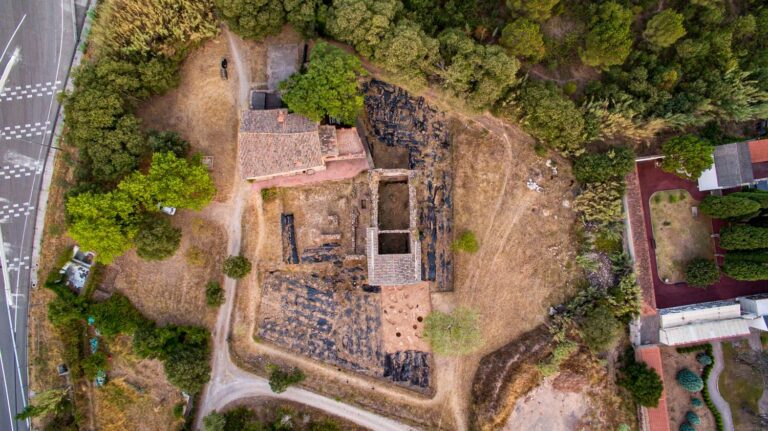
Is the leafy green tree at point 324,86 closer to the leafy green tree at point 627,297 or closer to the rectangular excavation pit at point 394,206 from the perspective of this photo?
the rectangular excavation pit at point 394,206

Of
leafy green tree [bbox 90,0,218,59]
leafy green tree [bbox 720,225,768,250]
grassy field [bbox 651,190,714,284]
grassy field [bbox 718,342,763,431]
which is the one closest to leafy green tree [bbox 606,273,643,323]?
grassy field [bbox 651,190,714,284]

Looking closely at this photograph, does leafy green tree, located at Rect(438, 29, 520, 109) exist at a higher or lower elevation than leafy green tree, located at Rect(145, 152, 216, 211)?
higher

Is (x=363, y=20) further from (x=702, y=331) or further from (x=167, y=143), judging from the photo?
(x=702, y=331)

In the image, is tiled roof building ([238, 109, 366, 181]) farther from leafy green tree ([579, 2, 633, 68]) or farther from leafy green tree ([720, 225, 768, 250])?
leafy green tree ([720, 225, 768, 250])

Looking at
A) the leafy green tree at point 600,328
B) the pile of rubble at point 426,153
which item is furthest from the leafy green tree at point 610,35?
the leafy green tree at point 600,328

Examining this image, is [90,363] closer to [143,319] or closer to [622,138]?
[143,319]

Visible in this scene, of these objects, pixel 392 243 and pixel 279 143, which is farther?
pixel 392 243

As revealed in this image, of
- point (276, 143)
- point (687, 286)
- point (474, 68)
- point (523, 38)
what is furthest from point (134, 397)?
point (687, 286)
